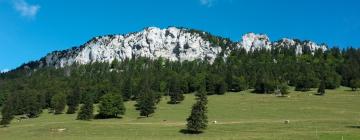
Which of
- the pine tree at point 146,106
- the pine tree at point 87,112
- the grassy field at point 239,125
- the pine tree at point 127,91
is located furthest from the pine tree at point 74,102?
the pine tree at point 146,106

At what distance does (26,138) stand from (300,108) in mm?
74141

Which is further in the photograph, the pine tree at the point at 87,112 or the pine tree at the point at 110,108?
the pine tree at the point at 110,108

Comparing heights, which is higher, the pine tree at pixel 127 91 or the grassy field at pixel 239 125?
the pine tree at pixel 127 91

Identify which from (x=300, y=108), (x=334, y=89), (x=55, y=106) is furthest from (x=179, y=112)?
(x=334, y=89)

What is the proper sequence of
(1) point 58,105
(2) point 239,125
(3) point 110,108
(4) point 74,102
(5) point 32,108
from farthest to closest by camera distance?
1. (4) point 74,102
2. (1) point 58,105
3. (5) point 32,108
4. (3) point 110,108
5. (2) point 239,125

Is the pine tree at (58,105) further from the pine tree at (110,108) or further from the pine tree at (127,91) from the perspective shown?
the pine tree at (127,91)

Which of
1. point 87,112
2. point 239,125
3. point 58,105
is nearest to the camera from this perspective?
point 239,125

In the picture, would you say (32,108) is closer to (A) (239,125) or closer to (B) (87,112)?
(B) (87,112)

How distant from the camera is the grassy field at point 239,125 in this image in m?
83.1

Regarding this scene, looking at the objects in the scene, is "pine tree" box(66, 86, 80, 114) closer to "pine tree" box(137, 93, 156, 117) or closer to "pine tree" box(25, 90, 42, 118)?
"pine tree" box(25, 90, 42, 118)

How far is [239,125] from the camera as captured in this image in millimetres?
95500

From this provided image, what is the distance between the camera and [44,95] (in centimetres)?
17738

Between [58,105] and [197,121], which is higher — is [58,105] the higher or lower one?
the higher one

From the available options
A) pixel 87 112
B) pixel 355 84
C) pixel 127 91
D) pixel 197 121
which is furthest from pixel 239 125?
pixel 355 84
